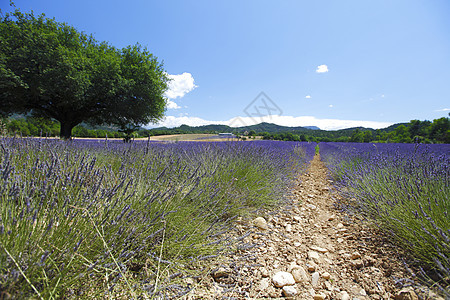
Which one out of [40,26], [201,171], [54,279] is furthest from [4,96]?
[54,279]

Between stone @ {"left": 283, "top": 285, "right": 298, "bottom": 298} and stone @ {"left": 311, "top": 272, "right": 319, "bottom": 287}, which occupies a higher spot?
stone @ {"left": 283, "top": 285, "right": 298, "bottom": 298}

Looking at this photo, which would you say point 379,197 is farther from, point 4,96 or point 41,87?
point 4,96

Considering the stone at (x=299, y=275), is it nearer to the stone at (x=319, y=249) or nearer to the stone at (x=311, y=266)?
the stone at (x=311, y=266)

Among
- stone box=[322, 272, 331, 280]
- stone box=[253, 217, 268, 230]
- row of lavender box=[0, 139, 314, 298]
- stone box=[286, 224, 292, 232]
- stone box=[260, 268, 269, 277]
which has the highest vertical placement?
row of lavender box=[0, 139, 314, 298]

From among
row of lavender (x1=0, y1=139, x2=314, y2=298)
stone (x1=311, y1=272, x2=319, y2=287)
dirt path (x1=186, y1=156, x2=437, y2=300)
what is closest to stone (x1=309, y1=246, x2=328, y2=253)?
dirt path (x1=186, y1=156, x2=437, y2=300)

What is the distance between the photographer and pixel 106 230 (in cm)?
107

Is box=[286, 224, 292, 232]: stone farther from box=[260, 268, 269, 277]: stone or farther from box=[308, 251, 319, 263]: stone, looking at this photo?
box=[260, 268, 269, 277]: stone

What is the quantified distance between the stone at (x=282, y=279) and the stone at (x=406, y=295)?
23.8 inches

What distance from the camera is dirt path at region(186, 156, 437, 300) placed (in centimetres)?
116

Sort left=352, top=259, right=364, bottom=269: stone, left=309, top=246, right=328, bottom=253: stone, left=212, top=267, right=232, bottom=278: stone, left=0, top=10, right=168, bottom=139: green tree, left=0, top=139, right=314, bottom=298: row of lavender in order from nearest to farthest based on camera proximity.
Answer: left=0, top=139, right=314, bottom=298: row of lavender < left=212, top=267, right=232, bottom=278: stone < left=352, top=259, right=364, bottom=269: stone < left=309, top=246, right=328, bottom=253: stone < left=0, top=10, right=168, bottom=139: green tree

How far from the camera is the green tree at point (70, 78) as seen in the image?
970 cm

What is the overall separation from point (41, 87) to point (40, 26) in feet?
17.1

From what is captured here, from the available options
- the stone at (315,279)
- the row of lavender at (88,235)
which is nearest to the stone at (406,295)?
the stone at (315,279)

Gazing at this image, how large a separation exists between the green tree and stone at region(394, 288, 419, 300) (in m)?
13.0
